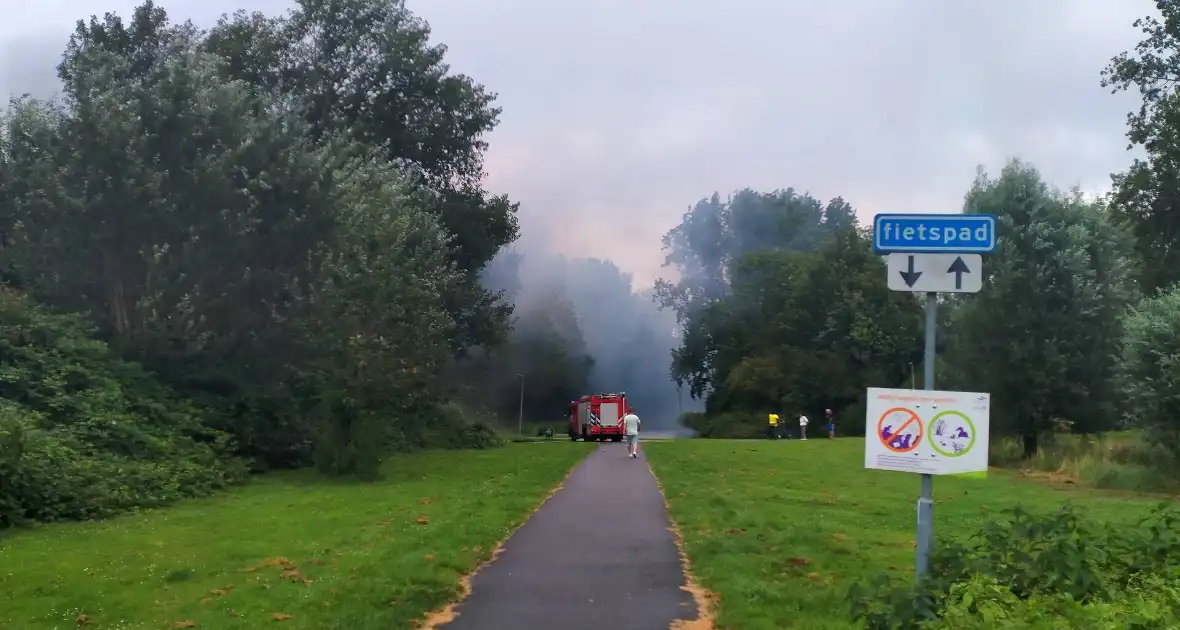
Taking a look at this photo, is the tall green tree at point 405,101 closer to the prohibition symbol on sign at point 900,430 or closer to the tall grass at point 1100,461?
the tall grass at point 1100,461

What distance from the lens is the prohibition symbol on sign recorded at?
686 cm

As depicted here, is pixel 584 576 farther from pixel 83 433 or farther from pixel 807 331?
pixel 807 331

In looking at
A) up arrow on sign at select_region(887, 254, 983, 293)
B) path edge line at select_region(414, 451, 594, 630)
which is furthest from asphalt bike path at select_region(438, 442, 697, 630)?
up arrow on sign at select_region(887, 254, 983, 293)

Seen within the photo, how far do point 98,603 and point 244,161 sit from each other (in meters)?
19.0

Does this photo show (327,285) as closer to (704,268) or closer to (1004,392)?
(1004,392)

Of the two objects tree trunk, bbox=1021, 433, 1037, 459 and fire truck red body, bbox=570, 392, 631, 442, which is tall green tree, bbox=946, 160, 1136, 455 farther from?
fire truck red body, bbox=570, 392, 631, 442

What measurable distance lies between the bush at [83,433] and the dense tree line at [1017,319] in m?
21.8

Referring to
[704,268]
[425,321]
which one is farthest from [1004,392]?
[704,268]

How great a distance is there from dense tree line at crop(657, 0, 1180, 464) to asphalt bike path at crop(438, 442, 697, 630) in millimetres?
15867

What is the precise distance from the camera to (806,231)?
94562 mm

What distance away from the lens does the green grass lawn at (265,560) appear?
909 cm

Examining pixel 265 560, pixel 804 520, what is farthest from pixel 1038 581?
pixel 804 520

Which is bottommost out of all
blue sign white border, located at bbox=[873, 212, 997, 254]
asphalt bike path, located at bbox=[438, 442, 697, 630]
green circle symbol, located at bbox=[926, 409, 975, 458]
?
asphalt bike path, located at bbox=[438, 442, 697, 630]

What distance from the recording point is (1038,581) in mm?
6477
